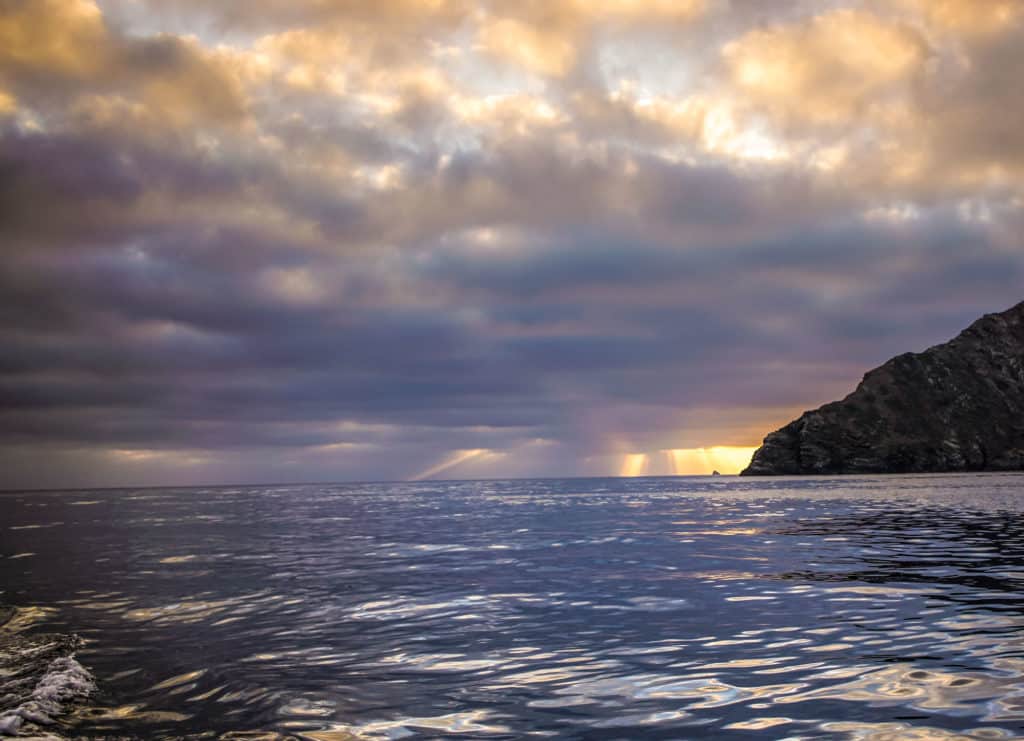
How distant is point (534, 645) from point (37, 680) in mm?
9844

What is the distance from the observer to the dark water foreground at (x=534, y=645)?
11234 millimetres

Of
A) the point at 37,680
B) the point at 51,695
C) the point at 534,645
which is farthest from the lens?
the point at 534,645

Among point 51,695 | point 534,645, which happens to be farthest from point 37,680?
point 534,645

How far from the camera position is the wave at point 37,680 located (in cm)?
1187

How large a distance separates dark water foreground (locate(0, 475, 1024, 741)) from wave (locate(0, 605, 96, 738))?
0.21 feet

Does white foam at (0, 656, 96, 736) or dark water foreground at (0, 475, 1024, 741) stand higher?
white foam at (0, 656, 96, 736)

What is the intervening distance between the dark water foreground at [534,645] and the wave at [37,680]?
65mm

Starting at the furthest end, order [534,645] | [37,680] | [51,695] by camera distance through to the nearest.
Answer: [534,645]
[37,680]
[51,695]

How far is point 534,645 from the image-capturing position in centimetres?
1639

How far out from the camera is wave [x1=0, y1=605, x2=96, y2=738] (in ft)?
38.9

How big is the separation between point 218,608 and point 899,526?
4481 centimetres

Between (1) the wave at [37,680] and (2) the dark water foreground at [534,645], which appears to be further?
(1) the wave at [37,680]

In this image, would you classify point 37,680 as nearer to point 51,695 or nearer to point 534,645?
point 51,695

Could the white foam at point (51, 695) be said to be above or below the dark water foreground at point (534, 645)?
above
